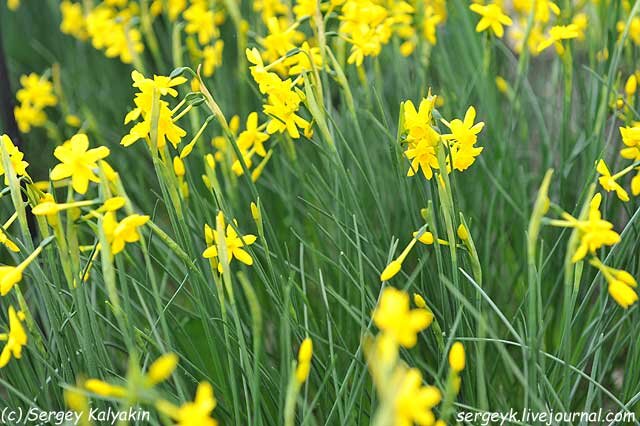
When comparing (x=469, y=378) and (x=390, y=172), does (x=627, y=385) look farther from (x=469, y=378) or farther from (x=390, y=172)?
(x=390, y=172)

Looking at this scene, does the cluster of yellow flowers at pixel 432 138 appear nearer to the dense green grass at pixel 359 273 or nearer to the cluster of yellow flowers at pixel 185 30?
the dense green grass at pixel 359 273

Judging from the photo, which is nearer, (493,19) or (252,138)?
(252,138)

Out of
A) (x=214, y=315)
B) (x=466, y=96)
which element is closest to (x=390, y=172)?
(x=466, y=96)

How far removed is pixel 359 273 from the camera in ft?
5.04

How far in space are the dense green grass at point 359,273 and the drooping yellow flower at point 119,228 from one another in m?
0.05

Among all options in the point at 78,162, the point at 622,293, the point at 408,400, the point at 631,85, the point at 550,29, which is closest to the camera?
the point at 408,400

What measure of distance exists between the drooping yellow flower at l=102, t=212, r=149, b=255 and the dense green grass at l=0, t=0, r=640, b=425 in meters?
0.05

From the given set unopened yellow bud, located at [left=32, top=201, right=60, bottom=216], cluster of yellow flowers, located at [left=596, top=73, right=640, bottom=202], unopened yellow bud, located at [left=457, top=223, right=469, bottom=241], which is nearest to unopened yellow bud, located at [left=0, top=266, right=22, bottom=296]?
unopened yellow bud, located at [left=32, top=201, right=60, bottom=216]

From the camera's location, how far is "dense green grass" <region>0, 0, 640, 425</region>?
138cm

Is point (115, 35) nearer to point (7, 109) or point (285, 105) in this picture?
point (7, 109)

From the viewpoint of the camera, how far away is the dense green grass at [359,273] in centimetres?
138

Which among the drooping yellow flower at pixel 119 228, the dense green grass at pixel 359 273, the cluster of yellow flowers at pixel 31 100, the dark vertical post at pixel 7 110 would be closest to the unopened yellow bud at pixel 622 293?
the dense green grass at pixel 359 273

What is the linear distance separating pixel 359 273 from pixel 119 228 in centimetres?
55

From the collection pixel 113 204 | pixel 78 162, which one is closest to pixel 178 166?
pixel 78 162
